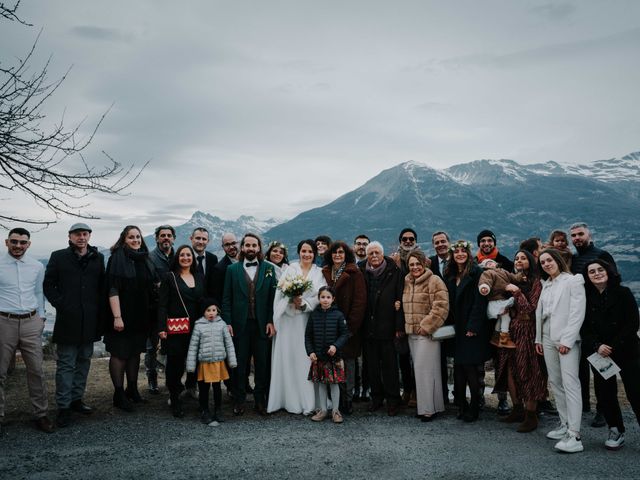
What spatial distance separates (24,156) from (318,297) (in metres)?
4.49

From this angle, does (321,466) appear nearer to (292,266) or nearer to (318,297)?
(318,297)

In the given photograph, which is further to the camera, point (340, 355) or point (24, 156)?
point (340, 355)

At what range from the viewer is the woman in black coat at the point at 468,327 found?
6.77 m

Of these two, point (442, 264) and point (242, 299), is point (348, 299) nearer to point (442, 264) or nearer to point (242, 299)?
point (242, 299)

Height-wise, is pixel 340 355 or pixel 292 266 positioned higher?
pixel 292 266

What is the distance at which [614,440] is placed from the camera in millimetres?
5723

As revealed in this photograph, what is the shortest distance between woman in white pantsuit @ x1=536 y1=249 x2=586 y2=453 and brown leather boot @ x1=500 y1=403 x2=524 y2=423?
25.5 inches

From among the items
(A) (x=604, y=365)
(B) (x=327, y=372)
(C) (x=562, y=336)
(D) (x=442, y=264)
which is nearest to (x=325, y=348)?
(B) (x=327, y=372)

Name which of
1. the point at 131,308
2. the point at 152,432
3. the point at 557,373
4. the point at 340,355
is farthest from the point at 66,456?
the point at 557,373

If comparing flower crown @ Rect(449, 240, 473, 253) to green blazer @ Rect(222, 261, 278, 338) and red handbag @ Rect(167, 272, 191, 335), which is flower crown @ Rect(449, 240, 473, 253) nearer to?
green blazer @ Rect(222, 261, 278, 338)

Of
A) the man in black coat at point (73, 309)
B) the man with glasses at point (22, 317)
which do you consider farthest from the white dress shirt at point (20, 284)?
the man in black coat at point (73, 309)

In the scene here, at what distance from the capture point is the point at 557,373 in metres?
5.98

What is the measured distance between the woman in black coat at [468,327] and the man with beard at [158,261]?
4457mm

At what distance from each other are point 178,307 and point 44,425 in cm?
226
